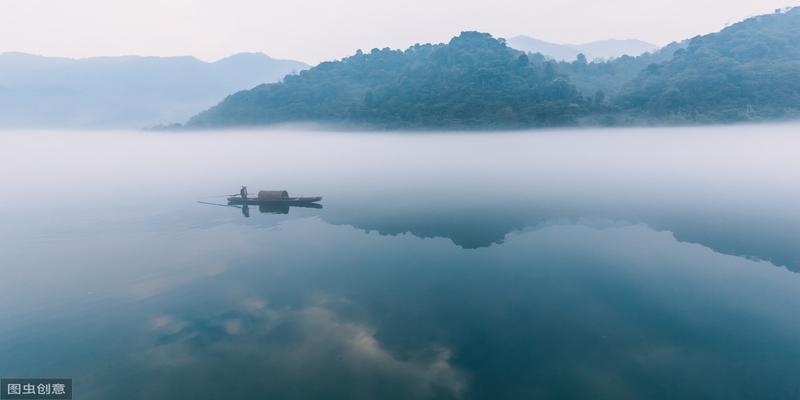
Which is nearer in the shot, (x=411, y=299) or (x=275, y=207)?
(x=411, y=299)

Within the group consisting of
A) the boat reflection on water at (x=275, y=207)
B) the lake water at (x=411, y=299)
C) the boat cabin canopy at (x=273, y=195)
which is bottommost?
the lake water at (x=411, y=299)

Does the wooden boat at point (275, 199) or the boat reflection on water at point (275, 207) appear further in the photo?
the wooden boat at point (275, 199)

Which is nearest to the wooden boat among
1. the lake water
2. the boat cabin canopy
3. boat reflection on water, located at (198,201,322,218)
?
the boat cabin canopy

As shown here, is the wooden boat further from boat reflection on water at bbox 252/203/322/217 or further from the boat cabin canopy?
boat reflection on water at bbox 252/203/322/217

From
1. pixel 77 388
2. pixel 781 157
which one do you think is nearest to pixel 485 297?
pixel 77 388

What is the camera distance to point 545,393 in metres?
16.9

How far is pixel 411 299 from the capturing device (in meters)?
25.7

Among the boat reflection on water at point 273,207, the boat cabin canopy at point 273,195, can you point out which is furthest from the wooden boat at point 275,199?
the boat reflection on water at point 273,207

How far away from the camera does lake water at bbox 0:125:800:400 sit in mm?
18000

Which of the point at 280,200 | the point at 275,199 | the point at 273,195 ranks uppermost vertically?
the point at 273,195

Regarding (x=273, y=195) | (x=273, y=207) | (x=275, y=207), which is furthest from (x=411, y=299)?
(x=273, y=207)

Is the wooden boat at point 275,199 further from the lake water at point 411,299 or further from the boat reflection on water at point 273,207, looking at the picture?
the lake water at point 411,299

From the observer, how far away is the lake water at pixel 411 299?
18000 millimetres

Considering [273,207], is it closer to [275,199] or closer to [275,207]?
[275,207]
